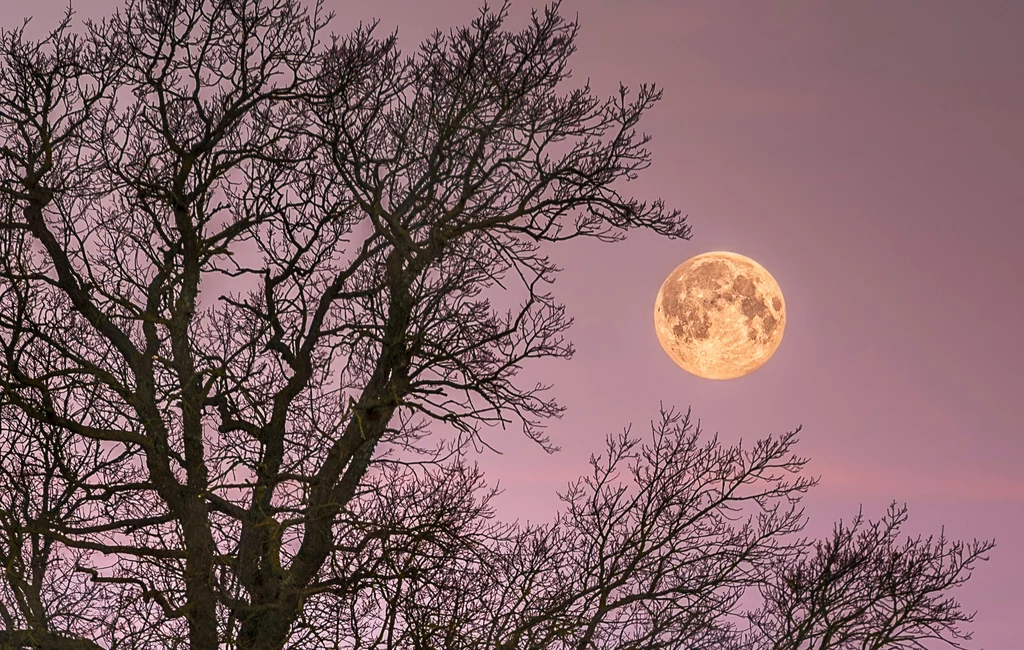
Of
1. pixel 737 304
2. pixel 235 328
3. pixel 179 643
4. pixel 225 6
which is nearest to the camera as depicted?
pixel 179 643

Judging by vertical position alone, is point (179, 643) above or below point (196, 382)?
below

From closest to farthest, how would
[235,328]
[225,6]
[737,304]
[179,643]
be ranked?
[179,643]
[225,6]
[235,328]
[737,304]

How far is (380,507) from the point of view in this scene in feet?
36.5

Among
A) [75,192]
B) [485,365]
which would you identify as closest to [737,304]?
[485,365]

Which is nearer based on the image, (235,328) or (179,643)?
(179,643)

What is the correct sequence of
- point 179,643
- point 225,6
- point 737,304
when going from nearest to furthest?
1. point 179,643
2. point 225,6
3. point 737,304

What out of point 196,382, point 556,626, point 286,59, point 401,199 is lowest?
point 556,626

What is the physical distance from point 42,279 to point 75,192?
3.93 feet

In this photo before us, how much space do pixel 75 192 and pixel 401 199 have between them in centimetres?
325

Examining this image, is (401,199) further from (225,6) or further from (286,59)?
(225,6)

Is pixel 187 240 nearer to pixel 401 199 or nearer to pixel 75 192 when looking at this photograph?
pixel 75 192

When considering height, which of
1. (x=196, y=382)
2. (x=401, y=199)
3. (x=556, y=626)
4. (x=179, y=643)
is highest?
(x=401, y=199)

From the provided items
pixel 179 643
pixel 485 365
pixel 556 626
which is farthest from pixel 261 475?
pixel 556 626

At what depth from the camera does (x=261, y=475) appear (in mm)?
10969
